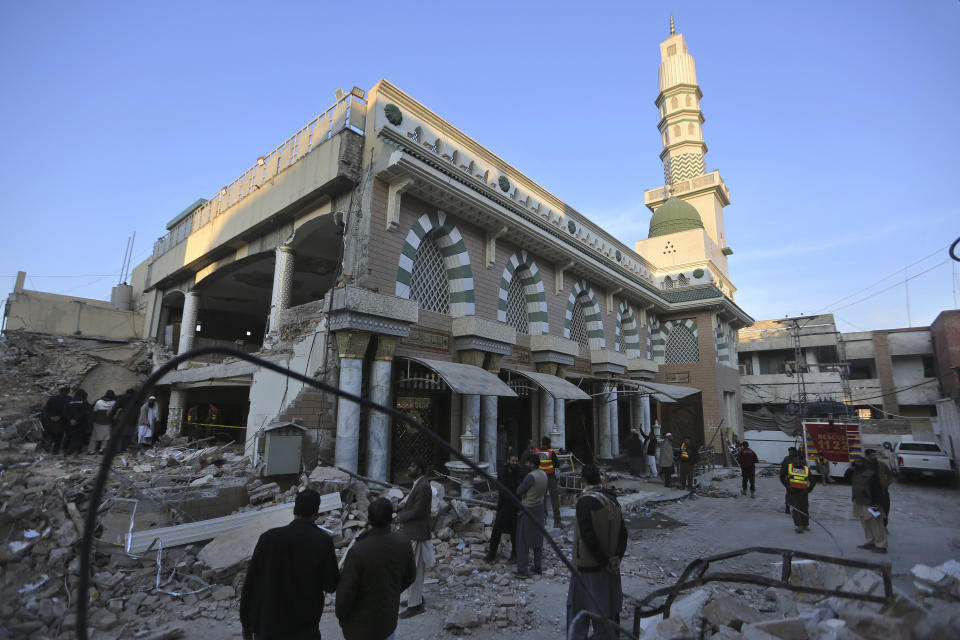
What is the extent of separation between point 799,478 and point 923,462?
9.75 m

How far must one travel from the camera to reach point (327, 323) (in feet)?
27.2

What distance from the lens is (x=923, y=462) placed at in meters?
13.8

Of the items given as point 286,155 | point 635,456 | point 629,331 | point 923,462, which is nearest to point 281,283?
point 286,155

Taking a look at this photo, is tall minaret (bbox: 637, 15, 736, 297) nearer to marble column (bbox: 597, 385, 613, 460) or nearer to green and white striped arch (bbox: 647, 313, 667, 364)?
green and white striped arch (bbox: 647, 313, 667, 364)

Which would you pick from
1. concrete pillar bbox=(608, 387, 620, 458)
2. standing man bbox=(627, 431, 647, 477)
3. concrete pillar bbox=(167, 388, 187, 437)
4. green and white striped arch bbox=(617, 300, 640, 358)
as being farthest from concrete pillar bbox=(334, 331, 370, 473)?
green and white striped arch bbox=(617, 300, 640, 358)

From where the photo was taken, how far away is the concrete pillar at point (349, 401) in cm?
779

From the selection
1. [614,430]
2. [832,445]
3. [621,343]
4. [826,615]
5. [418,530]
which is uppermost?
[621,343]

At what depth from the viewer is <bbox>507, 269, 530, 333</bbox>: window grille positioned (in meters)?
12.6

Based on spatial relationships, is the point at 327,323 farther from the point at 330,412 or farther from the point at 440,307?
the point at 440,307

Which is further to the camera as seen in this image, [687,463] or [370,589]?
[687,463]

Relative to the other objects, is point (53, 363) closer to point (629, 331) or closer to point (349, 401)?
point (349, 401)

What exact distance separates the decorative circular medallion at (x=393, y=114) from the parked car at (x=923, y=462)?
1712 cm

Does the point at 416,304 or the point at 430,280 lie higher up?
the point at 430,280

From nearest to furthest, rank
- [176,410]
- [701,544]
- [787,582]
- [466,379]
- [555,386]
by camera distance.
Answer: [787,582] < [701,544] < [466,379] < [555,386] < [176,410]
